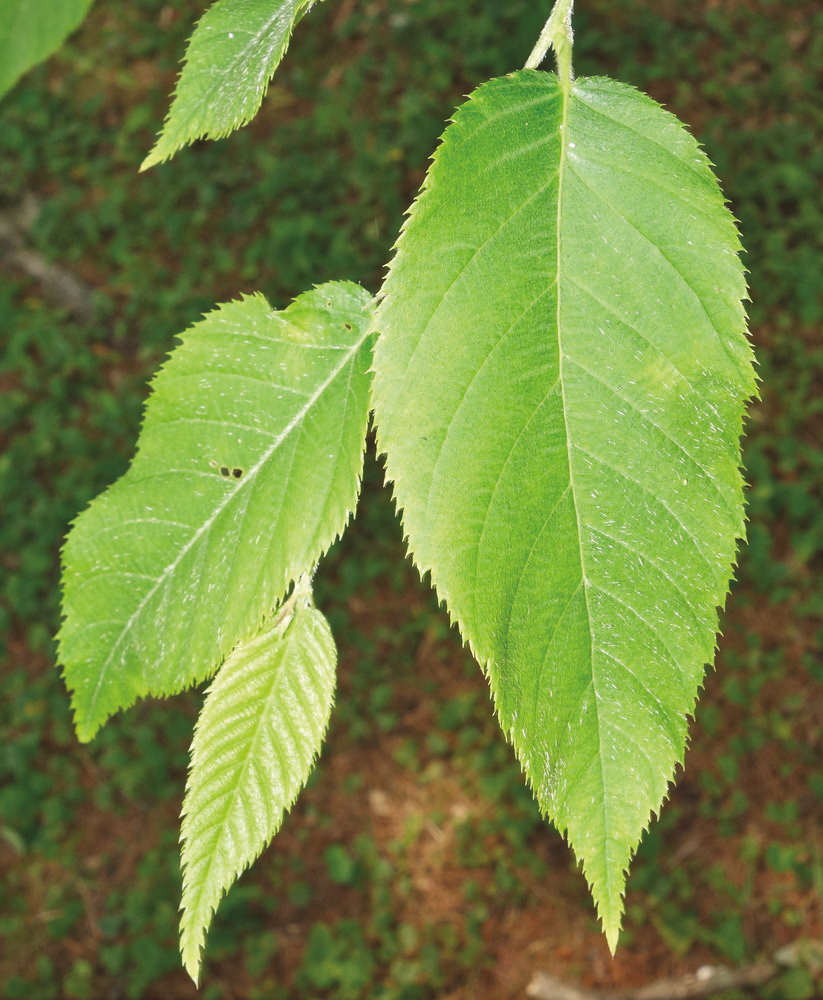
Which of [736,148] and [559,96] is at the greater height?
[559,96]

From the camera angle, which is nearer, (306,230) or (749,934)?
(749,934)

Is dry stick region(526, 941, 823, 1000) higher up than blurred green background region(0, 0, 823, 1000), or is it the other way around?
blurred green background region(0, 0, 823, 1000)

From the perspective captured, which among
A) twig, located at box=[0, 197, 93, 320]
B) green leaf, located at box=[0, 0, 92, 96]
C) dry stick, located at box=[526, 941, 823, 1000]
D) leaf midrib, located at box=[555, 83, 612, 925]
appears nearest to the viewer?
leaf midrib, located at box=[555, 83, 612, 925]

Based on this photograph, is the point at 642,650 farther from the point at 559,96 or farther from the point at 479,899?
the point at 479,899

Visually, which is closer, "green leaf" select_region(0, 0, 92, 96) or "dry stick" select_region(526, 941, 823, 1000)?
"green leaf" select_region(0, 0, 92, 96)

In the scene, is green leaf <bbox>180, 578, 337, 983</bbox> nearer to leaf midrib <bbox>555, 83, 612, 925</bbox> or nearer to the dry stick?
leaf midrib <bbox>555, 83, 612, 925</bbox>

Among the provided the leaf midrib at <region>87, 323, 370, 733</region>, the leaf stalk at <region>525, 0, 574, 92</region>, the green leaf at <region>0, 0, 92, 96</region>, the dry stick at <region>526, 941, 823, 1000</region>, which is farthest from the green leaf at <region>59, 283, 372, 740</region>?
the dry stick at <region>526, 941, 823, 1000</region>

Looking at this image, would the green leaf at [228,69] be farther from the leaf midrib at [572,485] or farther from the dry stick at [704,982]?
the dry stick at [704,982]

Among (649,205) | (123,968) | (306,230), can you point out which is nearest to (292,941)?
(123,968)
